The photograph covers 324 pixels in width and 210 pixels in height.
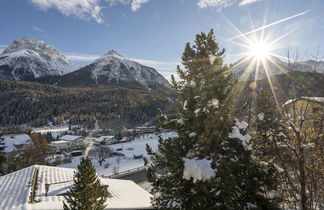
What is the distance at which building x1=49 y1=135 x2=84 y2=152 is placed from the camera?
265 feet

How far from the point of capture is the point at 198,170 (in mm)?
6551

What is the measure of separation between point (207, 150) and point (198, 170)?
1.27 metres

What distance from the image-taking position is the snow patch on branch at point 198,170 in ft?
21.3

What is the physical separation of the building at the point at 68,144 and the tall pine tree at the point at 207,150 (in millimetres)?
81989

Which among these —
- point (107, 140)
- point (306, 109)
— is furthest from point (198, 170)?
point (107, 140)

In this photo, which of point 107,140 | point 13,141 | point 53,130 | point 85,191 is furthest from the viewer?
point 53,130

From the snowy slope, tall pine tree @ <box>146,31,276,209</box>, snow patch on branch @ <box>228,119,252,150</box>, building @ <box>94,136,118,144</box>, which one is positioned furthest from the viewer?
building @ <box>94,136,118,144</box>

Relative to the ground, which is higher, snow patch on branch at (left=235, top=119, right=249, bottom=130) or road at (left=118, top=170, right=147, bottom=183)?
snow patch on branch at (left=235, top=119, right=249, bottom=130)

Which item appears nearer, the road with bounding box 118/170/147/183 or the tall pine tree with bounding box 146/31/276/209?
the tall pine tree with bounding box 146/31/276/209

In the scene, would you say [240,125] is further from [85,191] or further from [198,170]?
[85,191]

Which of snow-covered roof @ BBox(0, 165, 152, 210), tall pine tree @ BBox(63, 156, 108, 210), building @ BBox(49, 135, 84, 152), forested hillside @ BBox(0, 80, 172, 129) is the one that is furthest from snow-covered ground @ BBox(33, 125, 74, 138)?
tall pine tree @ BBox(63, 156, 108, 210)

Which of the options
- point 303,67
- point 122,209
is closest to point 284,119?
point 303,67

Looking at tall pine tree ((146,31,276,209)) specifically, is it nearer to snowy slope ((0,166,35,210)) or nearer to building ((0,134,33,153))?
snowy slope ((0,166,35,210))

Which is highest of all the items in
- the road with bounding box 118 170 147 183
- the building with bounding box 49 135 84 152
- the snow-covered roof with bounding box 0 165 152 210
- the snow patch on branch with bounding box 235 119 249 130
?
the snow patch on branch with bounding box 235 119 249 130
